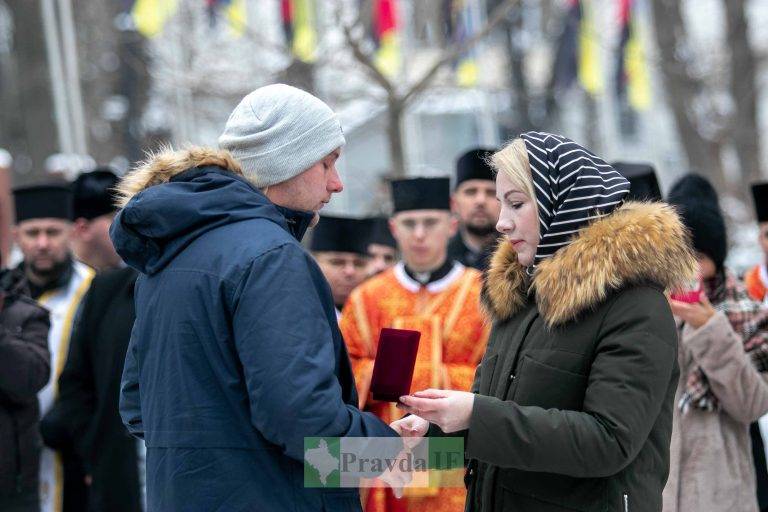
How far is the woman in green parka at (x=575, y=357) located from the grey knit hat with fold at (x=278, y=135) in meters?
0.54

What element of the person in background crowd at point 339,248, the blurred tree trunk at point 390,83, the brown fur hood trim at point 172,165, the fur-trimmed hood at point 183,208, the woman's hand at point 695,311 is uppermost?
the blurred tree trunk at point 390,83

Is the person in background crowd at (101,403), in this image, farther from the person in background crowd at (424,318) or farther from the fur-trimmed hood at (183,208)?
the fur-trimmed hood at (183,208)

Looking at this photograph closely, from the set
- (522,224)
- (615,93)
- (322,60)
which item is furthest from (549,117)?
(522,224)

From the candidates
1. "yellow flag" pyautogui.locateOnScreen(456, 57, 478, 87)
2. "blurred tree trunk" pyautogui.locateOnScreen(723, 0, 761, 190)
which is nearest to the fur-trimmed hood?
"yellow flag" pyautogui.locateOnScreen(456, 57, 478, 87)

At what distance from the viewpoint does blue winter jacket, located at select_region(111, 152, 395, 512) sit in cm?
261

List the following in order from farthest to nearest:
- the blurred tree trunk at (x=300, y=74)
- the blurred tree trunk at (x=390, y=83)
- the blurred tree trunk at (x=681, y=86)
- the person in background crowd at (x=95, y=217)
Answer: the blurred tree trunk at (x=681, y=86)
the blurred tree trunk at (x=300, y=74)
the blurred tree trunk at (x=390, y=83)
the person in background crowd at (x=95, y=217)

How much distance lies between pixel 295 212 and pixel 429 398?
641mm

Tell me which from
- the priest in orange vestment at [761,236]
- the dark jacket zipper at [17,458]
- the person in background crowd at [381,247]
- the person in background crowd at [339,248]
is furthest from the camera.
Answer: the person in background crowd at [381,247]

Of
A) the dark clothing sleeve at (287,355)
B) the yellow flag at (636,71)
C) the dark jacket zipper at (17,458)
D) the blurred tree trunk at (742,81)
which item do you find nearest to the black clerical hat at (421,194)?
the dark jacket zipper at (17,458)

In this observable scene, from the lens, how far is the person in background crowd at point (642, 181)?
15.8 ft

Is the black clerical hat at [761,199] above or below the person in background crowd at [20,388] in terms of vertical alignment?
above

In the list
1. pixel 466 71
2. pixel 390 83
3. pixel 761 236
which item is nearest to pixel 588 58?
pixel 466 71

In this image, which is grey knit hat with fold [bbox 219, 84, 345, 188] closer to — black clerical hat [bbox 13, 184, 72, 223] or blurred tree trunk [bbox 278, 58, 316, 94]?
black clerical hat [bbox 13, 184, 72, 223]

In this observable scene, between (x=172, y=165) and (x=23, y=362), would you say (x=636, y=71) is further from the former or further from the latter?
(x=172, y=165)
